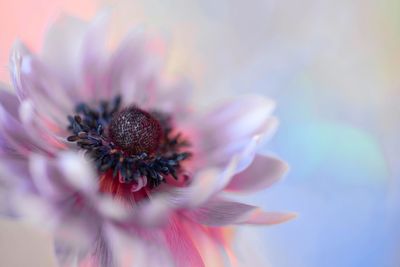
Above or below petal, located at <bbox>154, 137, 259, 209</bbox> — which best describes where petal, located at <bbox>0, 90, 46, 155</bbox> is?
below

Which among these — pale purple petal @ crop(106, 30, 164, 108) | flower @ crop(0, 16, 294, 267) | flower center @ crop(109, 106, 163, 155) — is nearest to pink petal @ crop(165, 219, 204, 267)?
flower @ crop(0, 16, 294, 267)

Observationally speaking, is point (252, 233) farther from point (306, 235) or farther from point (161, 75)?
point (161, 75)

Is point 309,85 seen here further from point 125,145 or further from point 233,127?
point 125,145

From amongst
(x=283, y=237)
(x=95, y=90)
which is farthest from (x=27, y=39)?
(x=283, y=237)

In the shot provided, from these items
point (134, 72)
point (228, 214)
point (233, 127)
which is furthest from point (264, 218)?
point (134, 72)

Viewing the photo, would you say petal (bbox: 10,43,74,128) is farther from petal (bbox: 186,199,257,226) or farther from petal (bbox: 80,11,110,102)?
petal (bbox: 186,199,257,226)

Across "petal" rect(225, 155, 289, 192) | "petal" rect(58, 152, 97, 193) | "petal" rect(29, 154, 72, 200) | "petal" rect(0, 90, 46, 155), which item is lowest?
"petal" rect(29, 154, 72, 200)

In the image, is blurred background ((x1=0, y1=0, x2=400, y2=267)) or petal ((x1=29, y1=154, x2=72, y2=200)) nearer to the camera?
petal ((x1=29, y1=154, x2=72, y2=200))
